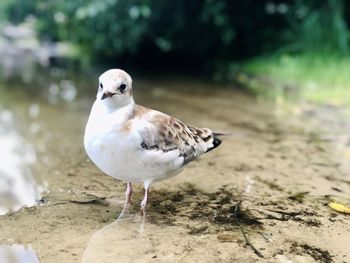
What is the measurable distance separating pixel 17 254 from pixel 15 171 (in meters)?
1.66

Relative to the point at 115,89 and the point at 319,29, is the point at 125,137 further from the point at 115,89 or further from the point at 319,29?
the point at 319,29

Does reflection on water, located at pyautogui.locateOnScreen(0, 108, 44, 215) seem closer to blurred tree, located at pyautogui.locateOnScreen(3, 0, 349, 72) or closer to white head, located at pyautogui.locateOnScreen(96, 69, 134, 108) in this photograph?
white head, located at pyautogui.locateOnScreen(96, 69, 134, 108)

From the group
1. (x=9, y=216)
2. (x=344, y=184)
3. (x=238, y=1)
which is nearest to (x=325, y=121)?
(x=344, y=184)

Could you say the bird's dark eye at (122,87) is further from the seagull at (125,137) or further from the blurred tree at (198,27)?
the blurred tree at (198,27)

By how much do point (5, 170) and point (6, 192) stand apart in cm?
58

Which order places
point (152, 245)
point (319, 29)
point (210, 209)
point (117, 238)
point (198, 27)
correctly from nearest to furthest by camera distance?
point (152, 245), point (117, 238), point (210, 209), point (319, 29), point (198, 27)

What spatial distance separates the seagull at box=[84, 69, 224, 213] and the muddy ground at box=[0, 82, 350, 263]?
1.18 feet

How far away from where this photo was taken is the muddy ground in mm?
2953

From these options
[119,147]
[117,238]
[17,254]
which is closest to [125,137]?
[119,147]

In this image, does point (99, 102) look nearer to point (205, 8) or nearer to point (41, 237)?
point (41, 237)

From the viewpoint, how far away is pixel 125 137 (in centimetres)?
306

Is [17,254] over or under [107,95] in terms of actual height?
under

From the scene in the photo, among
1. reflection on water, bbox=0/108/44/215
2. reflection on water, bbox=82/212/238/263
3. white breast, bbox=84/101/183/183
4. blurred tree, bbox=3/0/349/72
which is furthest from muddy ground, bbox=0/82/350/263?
blurred tree, bbox=3/0/349/72

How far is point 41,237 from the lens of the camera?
10.0ft
